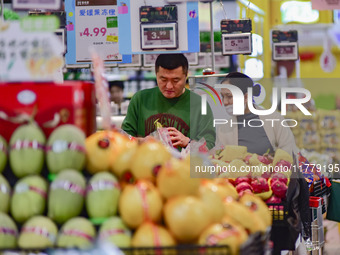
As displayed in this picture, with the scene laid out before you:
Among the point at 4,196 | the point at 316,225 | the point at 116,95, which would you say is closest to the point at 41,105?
the point at 4,196

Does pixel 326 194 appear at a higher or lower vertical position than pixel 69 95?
lower

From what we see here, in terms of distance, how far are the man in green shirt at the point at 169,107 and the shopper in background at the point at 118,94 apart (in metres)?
3.29

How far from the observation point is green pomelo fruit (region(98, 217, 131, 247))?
163cm

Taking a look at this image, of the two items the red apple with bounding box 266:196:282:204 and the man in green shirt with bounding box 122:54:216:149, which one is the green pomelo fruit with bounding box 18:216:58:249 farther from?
the man in green shirt with bounding box 122:54:216:149

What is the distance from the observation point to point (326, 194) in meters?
4.63

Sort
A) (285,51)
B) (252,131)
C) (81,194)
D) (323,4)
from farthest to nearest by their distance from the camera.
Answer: (285,51)
(323,4)
(252,131)
(81,194)

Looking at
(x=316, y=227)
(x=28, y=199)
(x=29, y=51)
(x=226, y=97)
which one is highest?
(x=29, y=51)

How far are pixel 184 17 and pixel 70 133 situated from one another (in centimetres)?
367

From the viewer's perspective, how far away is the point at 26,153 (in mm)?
1813

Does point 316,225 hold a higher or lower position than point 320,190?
lower

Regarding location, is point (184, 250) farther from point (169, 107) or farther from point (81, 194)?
point (169, 107)

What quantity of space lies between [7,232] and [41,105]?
0.46m

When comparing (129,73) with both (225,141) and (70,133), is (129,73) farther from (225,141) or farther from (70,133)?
(70,133)

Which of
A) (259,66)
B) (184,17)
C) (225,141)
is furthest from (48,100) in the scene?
(259,66)
